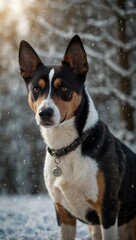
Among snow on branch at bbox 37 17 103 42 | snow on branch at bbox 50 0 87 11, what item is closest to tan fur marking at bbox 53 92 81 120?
snow on branch at bbox 37 17 103 42

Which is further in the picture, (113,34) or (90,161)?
(113,34)

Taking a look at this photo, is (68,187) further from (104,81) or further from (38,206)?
(104,81)

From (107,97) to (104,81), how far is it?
41 centimetres

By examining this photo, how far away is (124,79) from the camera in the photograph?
1124 centimetres

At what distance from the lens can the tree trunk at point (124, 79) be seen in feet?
36.3

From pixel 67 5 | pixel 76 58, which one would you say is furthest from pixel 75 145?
pixel 67 5

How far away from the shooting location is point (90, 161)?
158 inches

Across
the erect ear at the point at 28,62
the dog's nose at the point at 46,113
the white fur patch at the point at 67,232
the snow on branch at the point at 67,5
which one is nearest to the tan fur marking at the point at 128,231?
the white fur patch at the point at 67,232

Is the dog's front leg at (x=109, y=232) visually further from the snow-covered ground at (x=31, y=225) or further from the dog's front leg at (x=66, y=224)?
the snow-covered ground at (x=31, y=225)

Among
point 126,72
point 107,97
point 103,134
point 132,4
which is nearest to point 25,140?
point 107,97

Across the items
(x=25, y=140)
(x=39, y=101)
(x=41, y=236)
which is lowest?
(x=25, y=140)

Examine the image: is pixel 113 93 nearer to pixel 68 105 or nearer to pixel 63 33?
pixel 63 33

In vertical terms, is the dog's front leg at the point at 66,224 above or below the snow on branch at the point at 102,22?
below

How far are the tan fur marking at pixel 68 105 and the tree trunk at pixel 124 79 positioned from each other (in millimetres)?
7106
